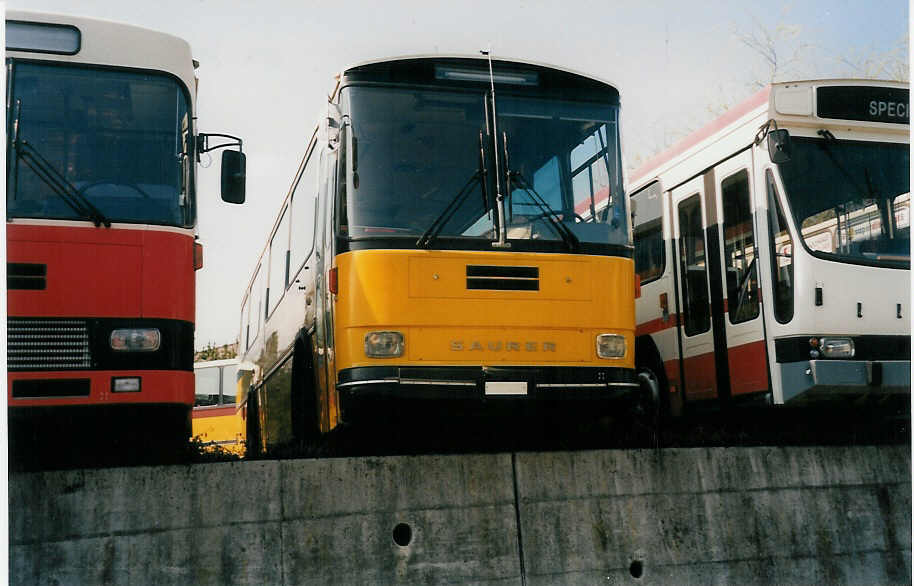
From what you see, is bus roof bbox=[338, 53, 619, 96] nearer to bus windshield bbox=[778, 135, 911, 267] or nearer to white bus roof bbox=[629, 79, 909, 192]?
white bus roof bbox=[629, 79, 909, 192]

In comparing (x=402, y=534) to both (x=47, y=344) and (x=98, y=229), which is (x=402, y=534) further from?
(x=98, y=229)

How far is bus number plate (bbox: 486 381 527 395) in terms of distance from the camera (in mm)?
8766

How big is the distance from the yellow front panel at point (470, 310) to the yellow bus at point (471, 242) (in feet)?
0.04

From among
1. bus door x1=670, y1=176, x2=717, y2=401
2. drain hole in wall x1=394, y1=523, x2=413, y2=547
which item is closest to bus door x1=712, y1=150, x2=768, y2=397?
bus door x1=670, y1=176, x2=717, y2=401

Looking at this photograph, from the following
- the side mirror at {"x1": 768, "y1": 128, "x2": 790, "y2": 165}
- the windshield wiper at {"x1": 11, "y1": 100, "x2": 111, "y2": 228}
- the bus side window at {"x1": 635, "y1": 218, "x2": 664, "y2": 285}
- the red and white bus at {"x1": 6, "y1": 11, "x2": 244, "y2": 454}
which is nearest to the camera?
the red and white bus at {"x1": 6, "y1": 11, "x2": 244, "y2": 454}

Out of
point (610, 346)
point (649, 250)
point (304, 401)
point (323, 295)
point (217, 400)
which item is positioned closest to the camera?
point (610, 346)

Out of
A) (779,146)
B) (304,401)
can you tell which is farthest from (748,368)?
(304,401)

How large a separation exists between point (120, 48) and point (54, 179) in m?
1.20

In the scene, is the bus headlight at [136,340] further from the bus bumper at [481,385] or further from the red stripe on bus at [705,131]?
the red stripe on bus at [705,131]

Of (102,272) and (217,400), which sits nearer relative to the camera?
(102,272)

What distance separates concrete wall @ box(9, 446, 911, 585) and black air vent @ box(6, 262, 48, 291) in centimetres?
147

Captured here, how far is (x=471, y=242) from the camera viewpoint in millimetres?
9008

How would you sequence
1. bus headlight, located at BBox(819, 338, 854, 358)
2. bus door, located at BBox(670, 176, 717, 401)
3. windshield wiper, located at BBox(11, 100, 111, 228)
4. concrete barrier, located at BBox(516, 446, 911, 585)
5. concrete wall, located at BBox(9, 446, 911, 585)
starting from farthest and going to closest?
bus door, located at BBox(670, 176, 717, 401)
bus headlight, located at BBox(819, 338, 854, 358)
concrete barrier, located at BBox(516, 446, 911, 585)
windshield wiper, located at BBox(11, 100, 111, 228)
concrete wall, located at BBox(9, 446, 911, 585)

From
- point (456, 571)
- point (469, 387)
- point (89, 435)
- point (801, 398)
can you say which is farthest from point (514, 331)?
point (89, 435)
